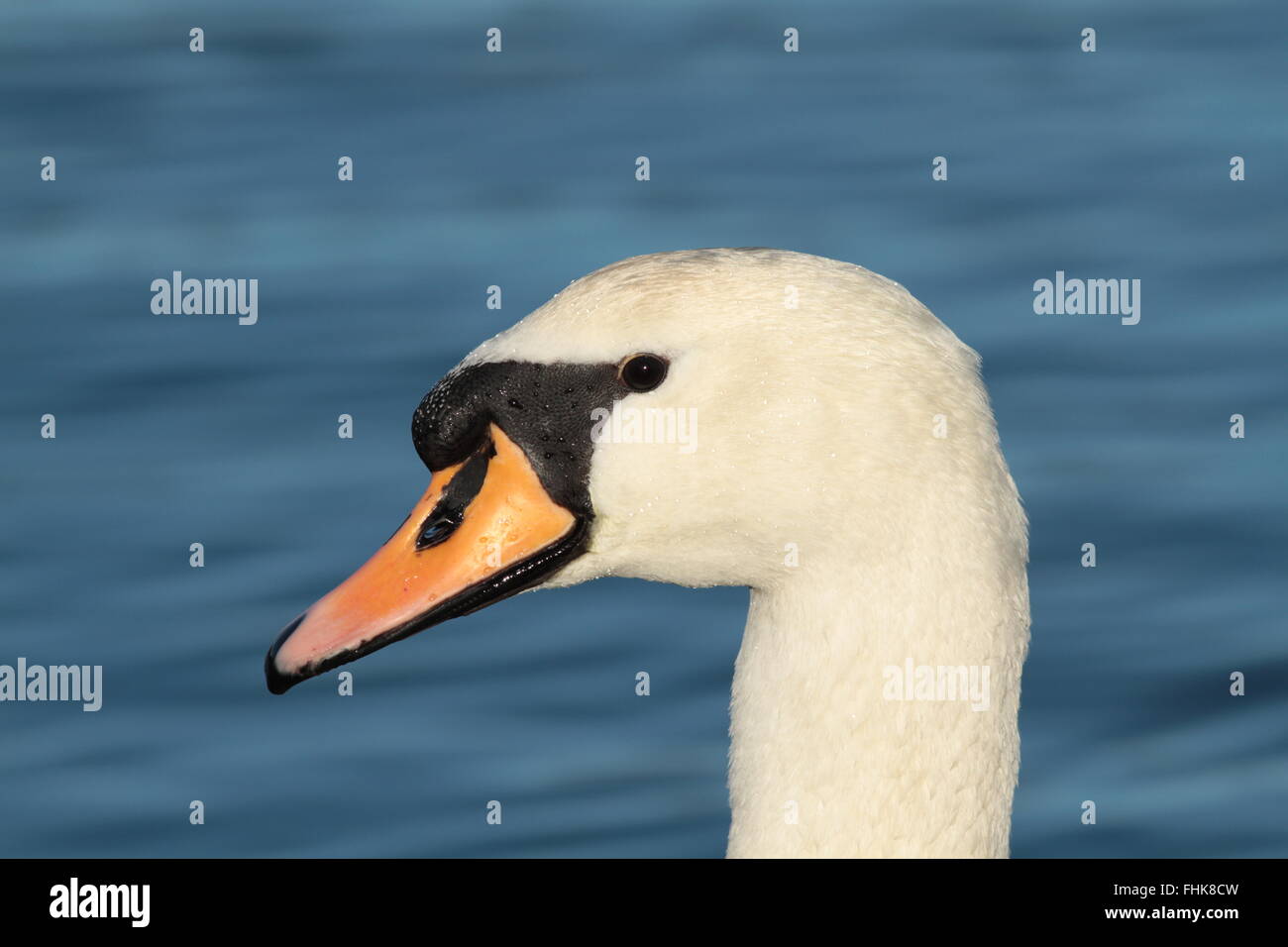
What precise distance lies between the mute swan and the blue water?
3590 mm

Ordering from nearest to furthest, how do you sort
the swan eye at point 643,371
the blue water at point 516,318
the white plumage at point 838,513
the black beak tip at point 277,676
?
1. the white plumage at point 838,513
2. the swan eye at point 643,371
3. the black beak tip at point 277,676
4. the blue water at point 516,318

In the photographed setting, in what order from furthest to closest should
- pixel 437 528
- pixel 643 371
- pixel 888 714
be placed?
pixel 437 528, pixel 643 371, pixel 888 714

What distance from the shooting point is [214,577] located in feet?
32.7

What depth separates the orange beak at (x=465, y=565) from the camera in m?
5.30

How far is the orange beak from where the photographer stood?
5.30 metres

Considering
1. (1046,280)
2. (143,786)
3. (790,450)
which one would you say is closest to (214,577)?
(143,786)

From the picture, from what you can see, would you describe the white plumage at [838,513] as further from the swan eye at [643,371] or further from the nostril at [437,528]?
Answer: the nostril at [437,528]

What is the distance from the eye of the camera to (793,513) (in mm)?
5078

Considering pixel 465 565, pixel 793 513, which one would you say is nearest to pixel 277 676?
pixel 465 565

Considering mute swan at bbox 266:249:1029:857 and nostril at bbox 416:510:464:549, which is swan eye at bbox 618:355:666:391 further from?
nostril at bbox 416:510:464:549

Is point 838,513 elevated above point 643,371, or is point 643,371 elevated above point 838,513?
point 643,371

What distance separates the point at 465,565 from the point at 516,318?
573 cm

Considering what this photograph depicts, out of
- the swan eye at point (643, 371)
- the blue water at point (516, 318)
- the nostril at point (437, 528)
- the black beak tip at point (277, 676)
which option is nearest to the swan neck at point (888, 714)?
the swan eye at point (643, 371)

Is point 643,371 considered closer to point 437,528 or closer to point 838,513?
point 838,513
